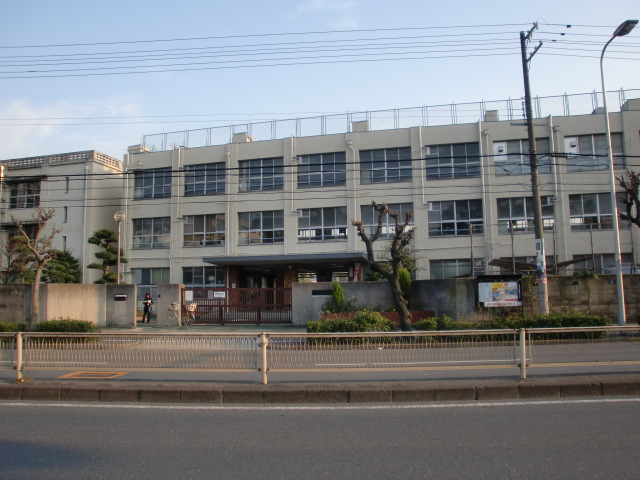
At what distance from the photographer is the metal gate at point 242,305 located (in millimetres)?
22922

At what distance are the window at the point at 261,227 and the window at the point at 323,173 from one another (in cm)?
282

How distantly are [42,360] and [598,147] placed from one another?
104 ft

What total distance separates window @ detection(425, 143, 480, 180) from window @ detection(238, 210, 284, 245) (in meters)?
10.5

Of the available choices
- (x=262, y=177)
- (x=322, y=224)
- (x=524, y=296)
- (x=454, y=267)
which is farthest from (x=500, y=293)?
Answer: (x=262, y=177)

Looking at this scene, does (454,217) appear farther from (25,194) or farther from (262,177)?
(25,194)

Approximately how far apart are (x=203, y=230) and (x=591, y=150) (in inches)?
1022

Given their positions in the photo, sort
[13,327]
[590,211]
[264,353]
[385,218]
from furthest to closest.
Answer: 1. [385,218]
2. [590,211]
3. [13,327]
4. [264,353]

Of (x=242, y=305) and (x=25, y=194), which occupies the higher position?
(x=25, y=194)

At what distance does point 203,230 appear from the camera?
114ft

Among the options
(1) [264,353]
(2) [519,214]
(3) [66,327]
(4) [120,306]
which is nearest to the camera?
(1) [264,353]

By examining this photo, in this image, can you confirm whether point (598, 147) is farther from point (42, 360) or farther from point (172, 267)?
point (42, 360)

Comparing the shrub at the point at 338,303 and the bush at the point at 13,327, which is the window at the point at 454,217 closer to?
the shrub at the point at 338,303

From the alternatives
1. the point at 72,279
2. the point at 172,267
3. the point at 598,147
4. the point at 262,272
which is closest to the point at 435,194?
the point at 598,147

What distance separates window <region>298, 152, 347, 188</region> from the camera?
1288 inches
